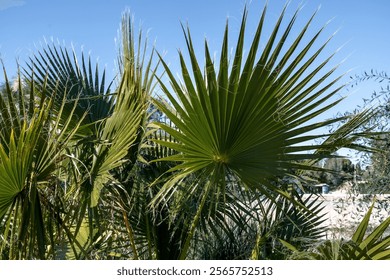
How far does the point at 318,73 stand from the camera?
235cm

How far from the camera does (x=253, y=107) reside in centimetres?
228

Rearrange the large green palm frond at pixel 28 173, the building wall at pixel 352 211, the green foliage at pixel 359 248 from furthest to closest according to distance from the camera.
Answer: the building wall at pixel 352 211 → the green foliage at pixel 359 248 → the large green palm frond at pixel 28 173

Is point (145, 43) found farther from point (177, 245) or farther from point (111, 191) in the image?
point (177, 245)

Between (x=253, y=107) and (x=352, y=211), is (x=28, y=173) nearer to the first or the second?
(x=253, y=107)

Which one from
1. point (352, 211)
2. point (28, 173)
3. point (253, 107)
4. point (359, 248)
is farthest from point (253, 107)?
point (352, 211)

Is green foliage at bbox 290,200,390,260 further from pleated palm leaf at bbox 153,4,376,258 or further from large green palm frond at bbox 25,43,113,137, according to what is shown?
large green palm frond at bbox 25,43,113,137

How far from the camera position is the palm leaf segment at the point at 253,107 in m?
2.23

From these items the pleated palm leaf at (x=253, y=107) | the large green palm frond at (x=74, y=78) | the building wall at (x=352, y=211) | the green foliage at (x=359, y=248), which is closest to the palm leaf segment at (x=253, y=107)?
the pleated palm leaf at (x=253, y=107)

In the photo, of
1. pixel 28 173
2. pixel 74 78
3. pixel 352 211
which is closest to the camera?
pixel 28 173

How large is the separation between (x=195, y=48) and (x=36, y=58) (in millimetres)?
1417

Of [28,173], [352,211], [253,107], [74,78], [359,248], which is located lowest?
[359,248]

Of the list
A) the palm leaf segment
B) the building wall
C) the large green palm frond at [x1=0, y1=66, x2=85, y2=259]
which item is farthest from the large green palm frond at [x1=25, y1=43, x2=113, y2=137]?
the building wall

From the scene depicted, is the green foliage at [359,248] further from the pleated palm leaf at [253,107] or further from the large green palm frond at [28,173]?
the large green palm frond at [28,173]
